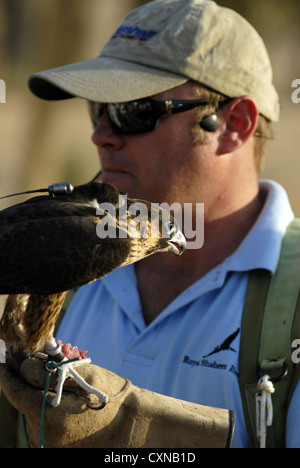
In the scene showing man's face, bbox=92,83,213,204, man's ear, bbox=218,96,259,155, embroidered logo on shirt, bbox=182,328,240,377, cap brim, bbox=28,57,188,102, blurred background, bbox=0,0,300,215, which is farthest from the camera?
blurred background, bbox=0,0,300,215

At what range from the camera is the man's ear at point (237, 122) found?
3.27 metres

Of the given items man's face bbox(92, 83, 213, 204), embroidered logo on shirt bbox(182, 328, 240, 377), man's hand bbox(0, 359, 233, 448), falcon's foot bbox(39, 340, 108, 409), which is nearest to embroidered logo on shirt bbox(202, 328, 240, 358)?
embroidered logo on shirt bbox(182, 328, 240, 377)

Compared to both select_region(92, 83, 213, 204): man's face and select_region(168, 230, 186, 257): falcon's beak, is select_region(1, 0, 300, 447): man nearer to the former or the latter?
select_region(92, 83, 213, 204): man's face

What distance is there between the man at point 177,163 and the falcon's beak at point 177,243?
0.22 metres

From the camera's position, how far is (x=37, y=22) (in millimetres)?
8797

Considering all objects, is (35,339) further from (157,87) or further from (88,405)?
(157,87)

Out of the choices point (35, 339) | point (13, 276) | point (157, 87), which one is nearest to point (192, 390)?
point (35, 339)

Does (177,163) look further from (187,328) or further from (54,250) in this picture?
(54,250)

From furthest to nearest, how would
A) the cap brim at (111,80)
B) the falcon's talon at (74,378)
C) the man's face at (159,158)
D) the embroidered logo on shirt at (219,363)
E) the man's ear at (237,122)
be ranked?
the man's ear at (237,122), the man's face at (159,158), the cap brim at (111,80), the embroidered logo on shirt at (219,363), the falcon's talon at (74,378)

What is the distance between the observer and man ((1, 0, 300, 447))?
295 cm

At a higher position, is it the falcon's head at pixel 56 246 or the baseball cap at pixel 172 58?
the baseball cap at pixel 172 58

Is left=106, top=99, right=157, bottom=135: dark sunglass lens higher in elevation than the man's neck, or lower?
higher

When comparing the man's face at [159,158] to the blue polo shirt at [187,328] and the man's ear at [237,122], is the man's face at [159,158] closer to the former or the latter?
the man's ear at [237,122]

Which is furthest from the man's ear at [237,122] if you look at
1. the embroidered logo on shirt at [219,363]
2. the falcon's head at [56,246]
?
the embroidered logo on shirt at [219,363]
